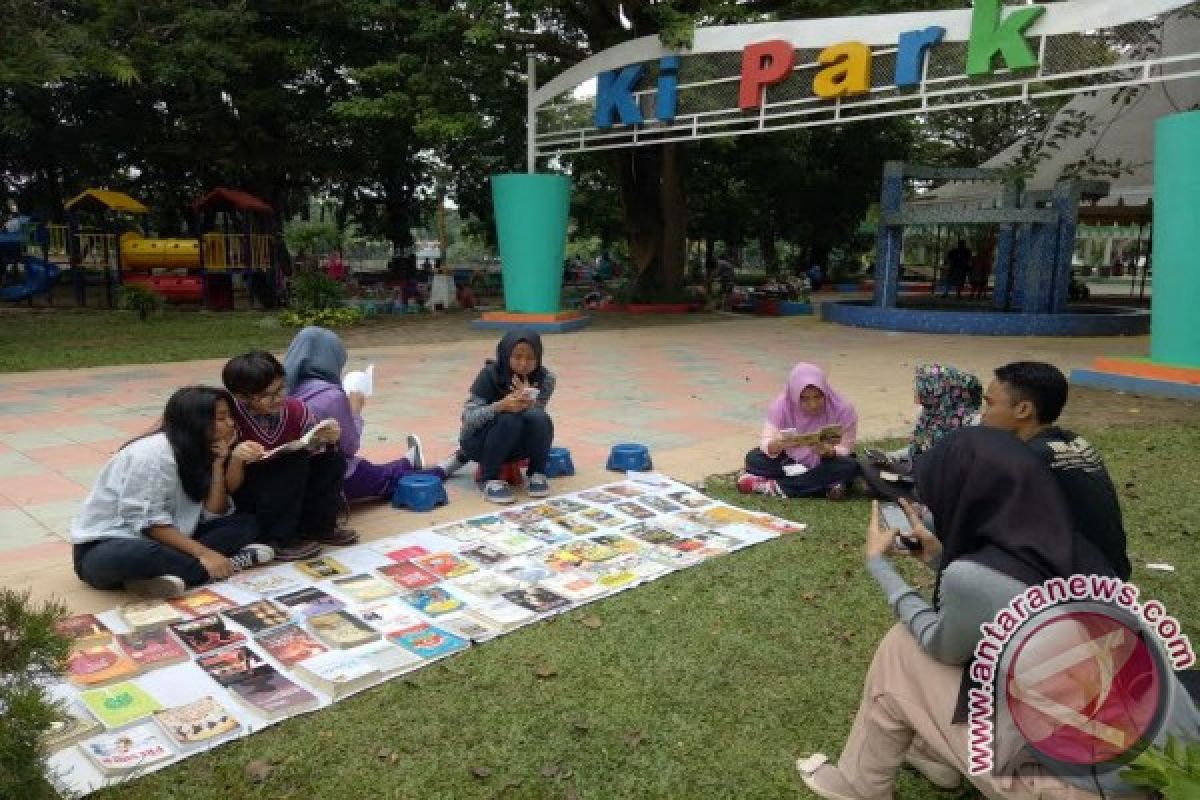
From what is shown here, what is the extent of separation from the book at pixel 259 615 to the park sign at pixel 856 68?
9207 millimetres

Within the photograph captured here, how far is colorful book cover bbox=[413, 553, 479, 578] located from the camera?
12.4 ft

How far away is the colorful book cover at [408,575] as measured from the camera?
3650 mm

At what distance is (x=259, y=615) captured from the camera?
3303mm

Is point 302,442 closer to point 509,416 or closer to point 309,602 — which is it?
point 309,602

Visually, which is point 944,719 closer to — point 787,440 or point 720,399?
point 787,440

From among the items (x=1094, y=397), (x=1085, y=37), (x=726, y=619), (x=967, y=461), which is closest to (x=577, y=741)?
(x=726, y=619)

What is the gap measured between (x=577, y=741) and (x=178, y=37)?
18.3 metres

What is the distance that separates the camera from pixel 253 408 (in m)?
3.65

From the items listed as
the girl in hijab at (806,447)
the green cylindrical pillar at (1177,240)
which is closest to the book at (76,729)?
the girl in hijab at (806,447)

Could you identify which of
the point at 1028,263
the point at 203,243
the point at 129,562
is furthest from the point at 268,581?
the point at 203,243

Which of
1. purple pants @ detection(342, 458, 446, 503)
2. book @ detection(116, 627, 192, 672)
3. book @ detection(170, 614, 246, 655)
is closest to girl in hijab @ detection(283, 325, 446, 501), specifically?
purple pants @ detection(342, 458, 446, 503)

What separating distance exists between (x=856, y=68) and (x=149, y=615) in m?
10.7

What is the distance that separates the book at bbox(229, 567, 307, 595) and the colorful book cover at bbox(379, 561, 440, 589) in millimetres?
354

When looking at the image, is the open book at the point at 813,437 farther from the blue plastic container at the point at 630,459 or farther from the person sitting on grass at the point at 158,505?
the person sitting on grass at the point at 158,505
